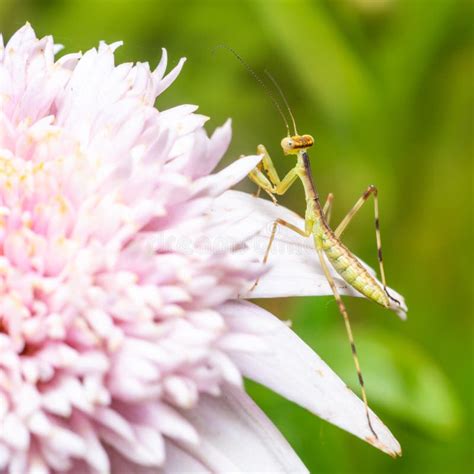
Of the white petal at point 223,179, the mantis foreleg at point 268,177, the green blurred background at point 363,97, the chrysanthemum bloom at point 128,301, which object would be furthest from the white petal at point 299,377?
the green blurred background at point 363,97

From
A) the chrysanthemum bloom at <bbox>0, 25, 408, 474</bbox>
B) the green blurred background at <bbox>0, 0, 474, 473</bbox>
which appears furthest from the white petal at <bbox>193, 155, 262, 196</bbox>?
the green blurred background at <bbox>0, 0, 474, 473</bbox>

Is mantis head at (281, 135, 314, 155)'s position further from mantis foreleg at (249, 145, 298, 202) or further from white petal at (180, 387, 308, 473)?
white petal at (180, 387, 308, 473)

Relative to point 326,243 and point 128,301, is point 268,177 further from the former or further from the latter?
point 128,301

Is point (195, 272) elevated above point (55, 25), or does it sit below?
below

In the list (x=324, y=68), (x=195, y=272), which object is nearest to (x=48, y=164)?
(x=195, y=272)

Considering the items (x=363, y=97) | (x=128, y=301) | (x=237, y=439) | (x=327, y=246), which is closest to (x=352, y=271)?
(x=327, y=246)

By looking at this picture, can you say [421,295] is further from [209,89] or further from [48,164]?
[48,164]
